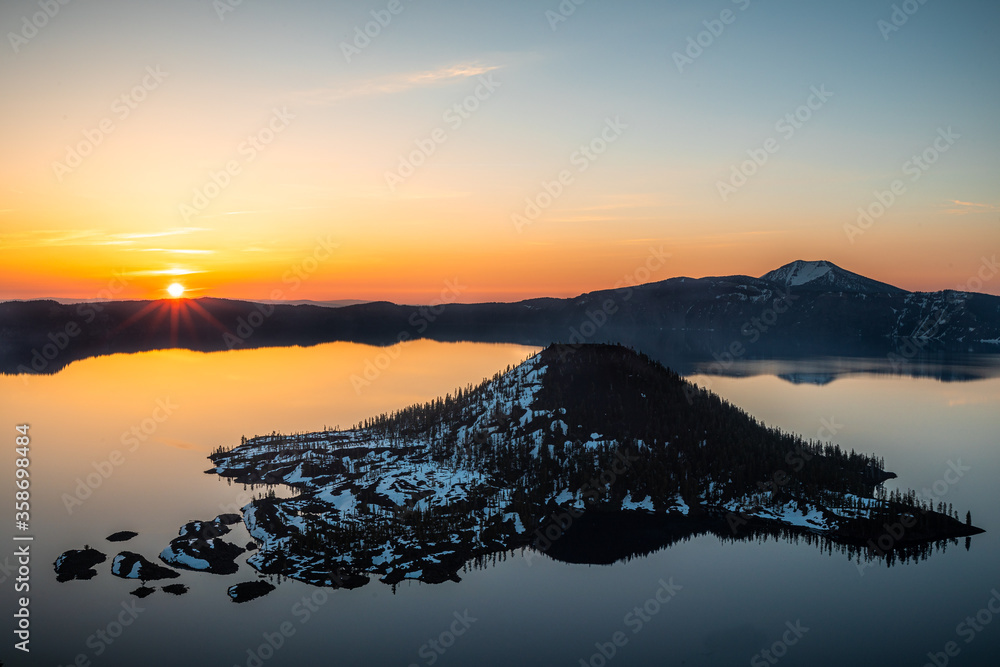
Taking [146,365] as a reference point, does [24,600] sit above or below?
below

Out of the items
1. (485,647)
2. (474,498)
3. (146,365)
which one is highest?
(146,365)

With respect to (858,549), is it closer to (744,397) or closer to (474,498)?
(474,498)

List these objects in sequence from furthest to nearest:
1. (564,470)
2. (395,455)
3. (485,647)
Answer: (395,455) < (564,470) < (485,647)

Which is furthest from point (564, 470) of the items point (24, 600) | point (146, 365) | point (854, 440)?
point (146, 365)
